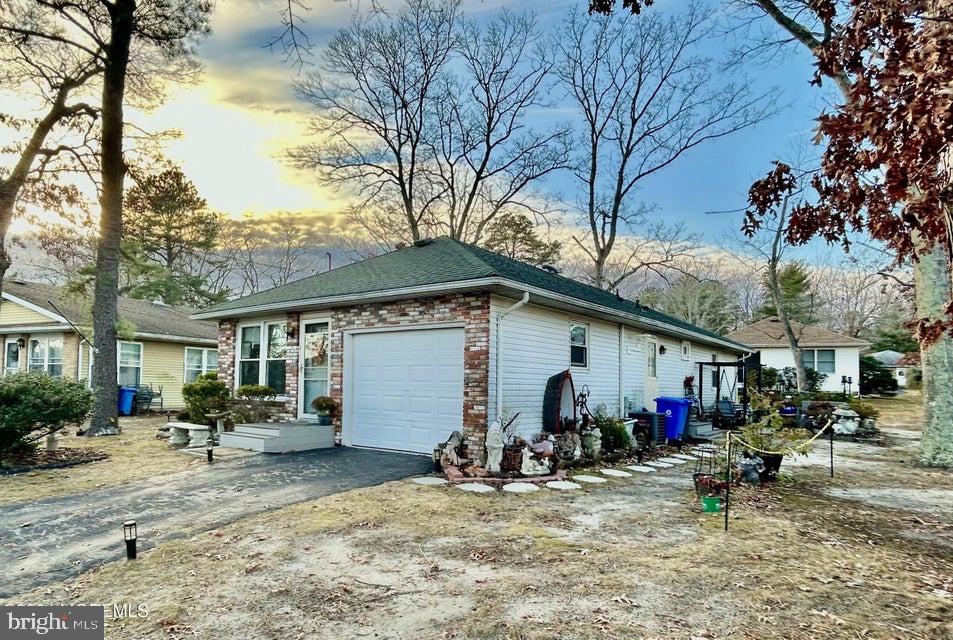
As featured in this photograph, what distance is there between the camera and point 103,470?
26.8 ft

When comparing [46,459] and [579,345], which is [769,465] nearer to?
[579,345]

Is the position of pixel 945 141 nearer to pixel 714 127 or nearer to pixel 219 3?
pixel 219 3

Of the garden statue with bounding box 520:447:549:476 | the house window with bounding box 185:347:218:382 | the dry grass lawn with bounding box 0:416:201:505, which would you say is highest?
the house window with bounding box 185:347:218:382

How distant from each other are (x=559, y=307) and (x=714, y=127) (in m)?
17.2

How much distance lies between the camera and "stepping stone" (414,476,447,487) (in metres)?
7.43

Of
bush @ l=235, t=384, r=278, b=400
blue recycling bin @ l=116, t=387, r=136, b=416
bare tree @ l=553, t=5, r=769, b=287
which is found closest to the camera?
bush @ l=235, t=384, r=278, b=400

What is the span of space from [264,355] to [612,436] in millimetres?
7594

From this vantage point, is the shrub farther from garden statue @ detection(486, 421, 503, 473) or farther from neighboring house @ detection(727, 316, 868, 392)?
neighboring house @ detection(727, 316, 868, 392)

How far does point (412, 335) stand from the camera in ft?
31.9

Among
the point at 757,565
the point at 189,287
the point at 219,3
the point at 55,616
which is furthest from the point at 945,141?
the point at 189,287

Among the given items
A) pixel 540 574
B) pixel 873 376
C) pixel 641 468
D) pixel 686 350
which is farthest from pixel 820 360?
pixel 540 574

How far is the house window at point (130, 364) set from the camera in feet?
58.3

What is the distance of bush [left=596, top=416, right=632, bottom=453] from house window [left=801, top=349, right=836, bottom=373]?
23.4 m

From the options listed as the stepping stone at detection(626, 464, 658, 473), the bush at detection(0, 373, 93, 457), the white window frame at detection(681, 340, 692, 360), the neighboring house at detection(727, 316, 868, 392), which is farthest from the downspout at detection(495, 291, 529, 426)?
the neighboring house at detection(727, 316, 868, 392)
